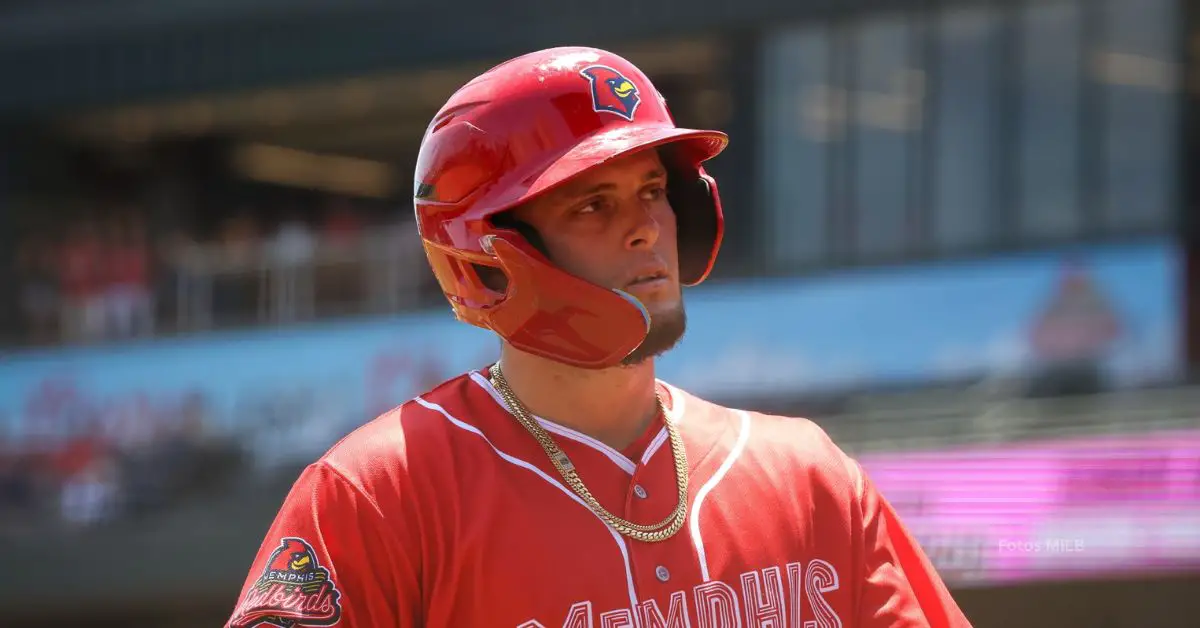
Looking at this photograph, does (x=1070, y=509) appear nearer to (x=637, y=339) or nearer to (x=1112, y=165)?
(x=1112, y=165)

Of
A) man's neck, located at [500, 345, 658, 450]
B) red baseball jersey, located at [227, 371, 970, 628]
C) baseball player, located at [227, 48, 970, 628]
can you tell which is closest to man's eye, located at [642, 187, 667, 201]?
baseball player, located at [227, 48, 970, 628]

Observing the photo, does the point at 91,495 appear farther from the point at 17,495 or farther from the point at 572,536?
the point at 572,536

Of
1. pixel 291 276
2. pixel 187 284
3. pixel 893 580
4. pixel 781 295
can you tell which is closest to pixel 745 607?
pixel 893 580

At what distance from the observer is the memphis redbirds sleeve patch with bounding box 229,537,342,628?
245 centimetres

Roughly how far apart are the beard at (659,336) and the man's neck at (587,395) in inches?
1.6

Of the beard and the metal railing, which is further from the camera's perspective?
the metal railing

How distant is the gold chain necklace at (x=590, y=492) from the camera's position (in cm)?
267

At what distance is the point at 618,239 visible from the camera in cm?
274

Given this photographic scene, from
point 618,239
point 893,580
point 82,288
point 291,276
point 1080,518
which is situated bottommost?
point 1080,518

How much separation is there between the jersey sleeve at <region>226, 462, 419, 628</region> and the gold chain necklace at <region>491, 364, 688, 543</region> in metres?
0.31

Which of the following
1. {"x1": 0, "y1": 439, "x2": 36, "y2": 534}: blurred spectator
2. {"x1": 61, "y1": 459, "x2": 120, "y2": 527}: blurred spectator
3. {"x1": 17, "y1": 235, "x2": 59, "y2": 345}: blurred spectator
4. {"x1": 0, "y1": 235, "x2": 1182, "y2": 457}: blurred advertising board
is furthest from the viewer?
{"x1": 17, "y1": 235, "x2": 59, "y2": 345}: blurred spectator

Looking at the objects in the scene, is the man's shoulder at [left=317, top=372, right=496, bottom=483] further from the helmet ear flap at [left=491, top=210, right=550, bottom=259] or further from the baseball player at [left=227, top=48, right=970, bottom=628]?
the helmet ear flap at [left=491, top=210, right=550, bottom=259]

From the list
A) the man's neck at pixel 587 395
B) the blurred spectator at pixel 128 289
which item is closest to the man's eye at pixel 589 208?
the man's neck at pixel 587 395

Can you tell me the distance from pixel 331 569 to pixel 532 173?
69 centimetres
